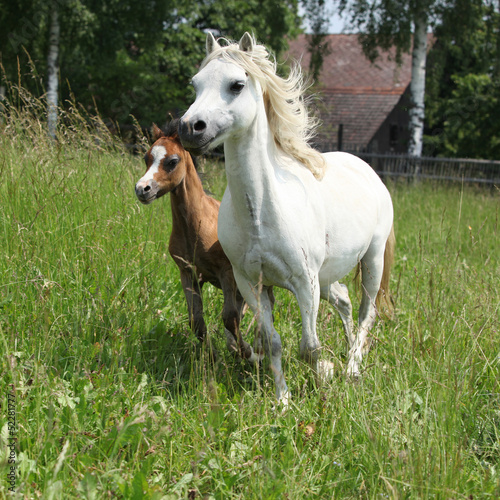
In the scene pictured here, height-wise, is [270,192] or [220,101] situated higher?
[220,101]

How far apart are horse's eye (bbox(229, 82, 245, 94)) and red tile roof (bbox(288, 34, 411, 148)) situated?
20.9 metres

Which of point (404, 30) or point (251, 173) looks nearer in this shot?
point (251, 173)

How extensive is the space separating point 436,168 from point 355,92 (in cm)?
1464

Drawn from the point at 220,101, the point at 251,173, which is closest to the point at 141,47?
the point at 251,173

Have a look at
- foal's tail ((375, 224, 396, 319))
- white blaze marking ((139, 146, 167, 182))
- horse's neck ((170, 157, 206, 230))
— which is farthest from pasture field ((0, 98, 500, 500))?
white blaze marking ((139, 146, 167, 182))

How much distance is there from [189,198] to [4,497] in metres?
2.00

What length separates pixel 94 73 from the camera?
19.7m

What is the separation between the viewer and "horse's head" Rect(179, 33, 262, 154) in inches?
95.5

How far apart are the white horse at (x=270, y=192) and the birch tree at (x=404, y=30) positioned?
11.2 m

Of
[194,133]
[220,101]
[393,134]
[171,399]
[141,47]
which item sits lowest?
[393,134]

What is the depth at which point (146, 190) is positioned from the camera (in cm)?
306

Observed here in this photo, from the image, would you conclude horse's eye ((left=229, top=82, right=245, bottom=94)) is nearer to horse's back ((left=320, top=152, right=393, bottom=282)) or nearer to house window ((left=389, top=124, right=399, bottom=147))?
horse's back ((left=320, top=152, right=393, bottom=282))

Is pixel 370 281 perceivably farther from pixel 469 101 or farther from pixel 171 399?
pixel 469 101

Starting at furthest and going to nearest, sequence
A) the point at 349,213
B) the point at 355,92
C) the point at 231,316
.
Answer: the point at 355,92, the point at 349,213, the point at 231,316
